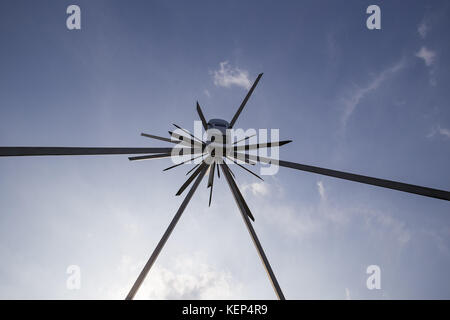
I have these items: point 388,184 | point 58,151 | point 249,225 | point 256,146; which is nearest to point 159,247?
point 249,225

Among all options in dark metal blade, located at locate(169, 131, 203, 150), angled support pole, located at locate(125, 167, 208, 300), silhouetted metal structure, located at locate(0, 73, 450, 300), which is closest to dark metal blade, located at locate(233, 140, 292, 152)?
silhouetted metal structure, located at locate(0, 73, 450, 300)

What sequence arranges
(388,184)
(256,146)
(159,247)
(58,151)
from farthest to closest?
1. (256,146)
2. (159,247)
3. (388,184)
4. (58,151)

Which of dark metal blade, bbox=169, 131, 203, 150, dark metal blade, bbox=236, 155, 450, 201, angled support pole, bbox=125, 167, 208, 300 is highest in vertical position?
dark metal blade, bbox=169, 131, 203, 150

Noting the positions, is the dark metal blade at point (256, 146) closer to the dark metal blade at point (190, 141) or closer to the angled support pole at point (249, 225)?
the angled support pole at point (249, 225)

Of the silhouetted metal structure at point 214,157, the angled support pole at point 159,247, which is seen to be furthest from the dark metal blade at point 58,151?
the angled support pole at point 159,247

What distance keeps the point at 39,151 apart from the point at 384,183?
613cm

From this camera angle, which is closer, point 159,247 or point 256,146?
point 159,247

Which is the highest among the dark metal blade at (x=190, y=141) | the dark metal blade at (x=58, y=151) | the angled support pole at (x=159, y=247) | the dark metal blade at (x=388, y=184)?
the dark metal blade at (x=190, y=141)

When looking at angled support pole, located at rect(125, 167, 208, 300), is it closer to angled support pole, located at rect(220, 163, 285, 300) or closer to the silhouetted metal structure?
the silhouetted metal structure

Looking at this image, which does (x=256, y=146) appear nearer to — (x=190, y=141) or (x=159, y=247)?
(x=190, y=141)
